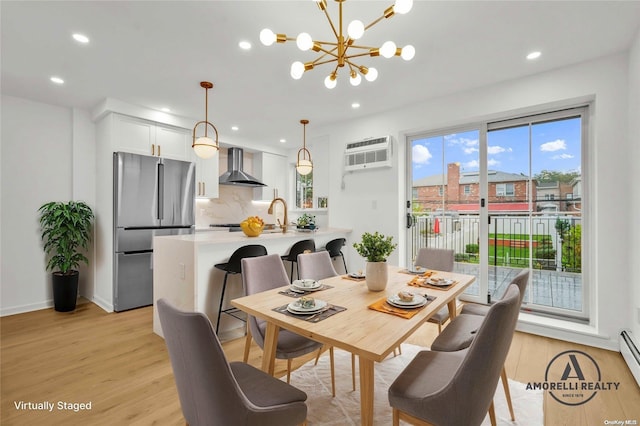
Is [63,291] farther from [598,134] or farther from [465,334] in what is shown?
[598,134]

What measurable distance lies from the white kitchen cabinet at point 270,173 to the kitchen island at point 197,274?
3.00m

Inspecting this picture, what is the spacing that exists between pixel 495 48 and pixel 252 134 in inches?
151

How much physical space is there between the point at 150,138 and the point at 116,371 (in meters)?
2.95

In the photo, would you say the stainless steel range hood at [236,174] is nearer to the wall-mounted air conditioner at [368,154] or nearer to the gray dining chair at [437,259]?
the wall-mounted air conditioner at [368,154]

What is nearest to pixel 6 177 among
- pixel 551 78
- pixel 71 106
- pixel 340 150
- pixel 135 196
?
pixel 71 106

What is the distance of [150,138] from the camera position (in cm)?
403

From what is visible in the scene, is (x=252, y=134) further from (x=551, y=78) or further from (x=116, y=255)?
(x=551, y=78)

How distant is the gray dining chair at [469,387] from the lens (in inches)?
40.6

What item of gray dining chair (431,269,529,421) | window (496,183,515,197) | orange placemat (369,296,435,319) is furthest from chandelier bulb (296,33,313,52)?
window (496,183,515,197)

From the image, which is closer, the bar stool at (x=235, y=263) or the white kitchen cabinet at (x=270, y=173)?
the bar stool at (x=235, y=263)

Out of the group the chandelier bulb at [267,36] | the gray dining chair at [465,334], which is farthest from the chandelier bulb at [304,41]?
the gray dining chair at [465,334]

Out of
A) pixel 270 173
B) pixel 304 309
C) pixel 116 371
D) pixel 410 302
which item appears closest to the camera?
pixel 304 309

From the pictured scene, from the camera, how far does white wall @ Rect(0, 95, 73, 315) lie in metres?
3.51

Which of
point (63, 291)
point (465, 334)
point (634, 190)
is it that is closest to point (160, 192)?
point (63, 291)
